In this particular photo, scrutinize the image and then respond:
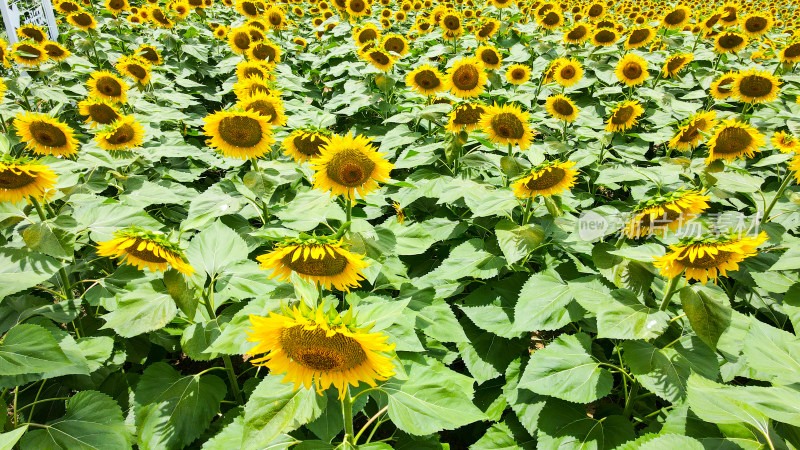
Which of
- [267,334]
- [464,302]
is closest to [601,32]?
[464,302]

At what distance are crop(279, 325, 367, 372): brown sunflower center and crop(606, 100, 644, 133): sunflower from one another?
3822 mm

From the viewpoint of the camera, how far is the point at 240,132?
296cm

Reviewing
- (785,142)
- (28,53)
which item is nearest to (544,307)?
(785,142)

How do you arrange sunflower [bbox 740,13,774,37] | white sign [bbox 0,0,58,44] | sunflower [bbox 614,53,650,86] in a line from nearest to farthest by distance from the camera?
sunflower [bbox 614,53,650,86], white sign [bbox 0,0,58,44], sunflower [bbox 740,13,774,37]

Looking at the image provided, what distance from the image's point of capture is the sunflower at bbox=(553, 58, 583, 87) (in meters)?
4.93

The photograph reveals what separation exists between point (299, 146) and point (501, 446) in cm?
233

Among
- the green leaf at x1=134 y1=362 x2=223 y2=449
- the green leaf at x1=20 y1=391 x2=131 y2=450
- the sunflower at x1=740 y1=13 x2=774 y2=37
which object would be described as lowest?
the green leaf at x1=134 y1=362 x2=223 y2=449

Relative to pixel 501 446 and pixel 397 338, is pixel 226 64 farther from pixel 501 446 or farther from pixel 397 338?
pixel 501 446

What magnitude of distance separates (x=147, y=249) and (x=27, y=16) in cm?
814

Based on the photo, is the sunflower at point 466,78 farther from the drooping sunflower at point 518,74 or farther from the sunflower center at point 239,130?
the sunflower center at point 239,130

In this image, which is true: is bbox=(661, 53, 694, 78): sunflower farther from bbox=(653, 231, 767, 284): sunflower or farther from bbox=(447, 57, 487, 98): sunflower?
bbox=(653, 231, 767, 284): sunflower

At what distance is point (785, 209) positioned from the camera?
132 inches

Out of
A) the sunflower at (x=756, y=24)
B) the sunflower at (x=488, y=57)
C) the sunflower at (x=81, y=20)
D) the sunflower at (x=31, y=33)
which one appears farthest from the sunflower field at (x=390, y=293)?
the sunflower at (x=756, y=24)

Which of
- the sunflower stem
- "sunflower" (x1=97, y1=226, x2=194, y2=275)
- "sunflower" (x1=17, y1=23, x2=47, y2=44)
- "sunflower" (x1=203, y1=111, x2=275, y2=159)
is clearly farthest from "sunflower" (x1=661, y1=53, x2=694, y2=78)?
"sunflower" (x1=17, y1=23, x2=47, y2=44)
